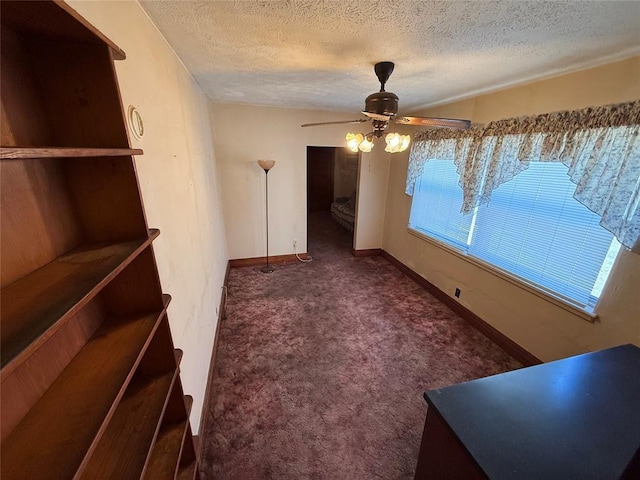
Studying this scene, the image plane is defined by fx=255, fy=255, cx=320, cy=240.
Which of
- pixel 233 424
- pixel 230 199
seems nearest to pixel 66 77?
pixel 233 424

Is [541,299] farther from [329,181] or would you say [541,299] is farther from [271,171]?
[329,181]

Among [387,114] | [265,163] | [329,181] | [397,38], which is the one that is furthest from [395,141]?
[329,181]

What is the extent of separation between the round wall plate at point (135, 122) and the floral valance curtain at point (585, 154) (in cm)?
258

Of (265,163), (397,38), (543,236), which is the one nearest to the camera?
(397,38)

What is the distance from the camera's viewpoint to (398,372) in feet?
6.92

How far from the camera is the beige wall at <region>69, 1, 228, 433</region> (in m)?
0.98

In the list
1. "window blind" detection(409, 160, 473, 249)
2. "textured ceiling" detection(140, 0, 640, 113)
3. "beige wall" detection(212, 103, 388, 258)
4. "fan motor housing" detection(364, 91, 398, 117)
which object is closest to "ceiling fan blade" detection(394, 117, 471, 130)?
"fan motor housing" detection(364, 91, 398, 117)

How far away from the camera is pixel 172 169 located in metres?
1.40

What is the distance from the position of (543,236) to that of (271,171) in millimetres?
3151

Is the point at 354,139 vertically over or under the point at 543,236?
over

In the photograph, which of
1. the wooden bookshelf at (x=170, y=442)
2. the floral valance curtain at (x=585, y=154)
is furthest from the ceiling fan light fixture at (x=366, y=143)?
the wooden bookshelf at (x=170, y=442)

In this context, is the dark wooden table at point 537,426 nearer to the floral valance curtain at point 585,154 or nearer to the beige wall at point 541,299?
the beige wall at point 541,299

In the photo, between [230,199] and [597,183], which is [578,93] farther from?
[230,199]

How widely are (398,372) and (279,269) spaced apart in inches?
91.1
